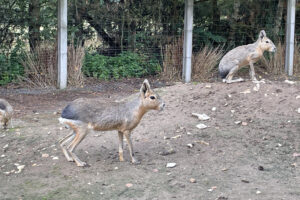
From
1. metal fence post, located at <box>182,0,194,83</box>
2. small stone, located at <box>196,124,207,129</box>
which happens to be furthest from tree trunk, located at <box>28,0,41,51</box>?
small stone, located at <box>196,124,207,129</box>

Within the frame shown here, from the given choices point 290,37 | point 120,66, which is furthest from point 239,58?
point 290,37

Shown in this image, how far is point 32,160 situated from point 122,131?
52.0 inches

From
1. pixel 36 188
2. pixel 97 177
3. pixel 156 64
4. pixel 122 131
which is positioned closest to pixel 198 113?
pixel 122 131

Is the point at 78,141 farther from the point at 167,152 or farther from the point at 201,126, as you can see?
the point at 201,126

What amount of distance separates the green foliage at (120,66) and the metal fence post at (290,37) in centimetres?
398

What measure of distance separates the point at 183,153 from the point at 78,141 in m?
1.49

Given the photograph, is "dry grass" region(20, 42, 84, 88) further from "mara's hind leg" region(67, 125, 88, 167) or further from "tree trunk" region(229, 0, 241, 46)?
"mara's hind leg" region(67, 125, 88, 167)

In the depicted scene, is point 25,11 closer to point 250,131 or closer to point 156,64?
point 156,64

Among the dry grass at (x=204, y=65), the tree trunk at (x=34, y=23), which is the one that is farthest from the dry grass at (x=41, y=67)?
the dry grass at (x=204, y=65)

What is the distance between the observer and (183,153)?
6.37 metres

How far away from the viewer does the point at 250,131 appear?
6.97 metres

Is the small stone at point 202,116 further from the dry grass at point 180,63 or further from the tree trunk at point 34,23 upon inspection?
the tree trunk at point 34,23

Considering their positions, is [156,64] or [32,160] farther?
[156,64]

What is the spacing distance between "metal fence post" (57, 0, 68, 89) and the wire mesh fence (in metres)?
0.24
